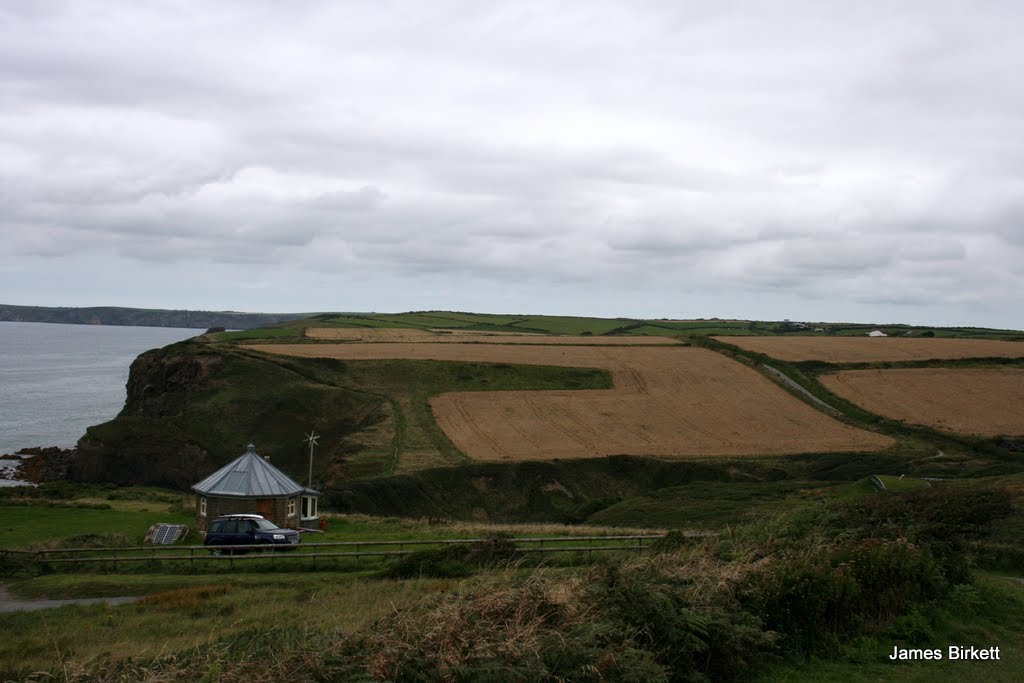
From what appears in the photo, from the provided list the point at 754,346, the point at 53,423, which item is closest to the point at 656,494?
the point at 754,346

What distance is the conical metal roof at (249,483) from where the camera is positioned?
28016mm

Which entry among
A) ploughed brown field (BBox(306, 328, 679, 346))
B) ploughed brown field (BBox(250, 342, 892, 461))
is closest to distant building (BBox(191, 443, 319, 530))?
ploughed brown field (BBox(250, 342, 892, 461))

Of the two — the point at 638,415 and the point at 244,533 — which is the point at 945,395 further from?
the point at 244,533

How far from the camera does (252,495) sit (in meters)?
27.8

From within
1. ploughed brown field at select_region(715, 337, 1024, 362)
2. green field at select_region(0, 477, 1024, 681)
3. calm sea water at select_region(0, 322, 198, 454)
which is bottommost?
calm sea water at select_region(0, 322, 198, 454)

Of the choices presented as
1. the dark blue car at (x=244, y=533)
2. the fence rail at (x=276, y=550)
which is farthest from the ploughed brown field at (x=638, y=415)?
the fence rail at (x=276, y=550)

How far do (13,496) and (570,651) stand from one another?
3728 cm

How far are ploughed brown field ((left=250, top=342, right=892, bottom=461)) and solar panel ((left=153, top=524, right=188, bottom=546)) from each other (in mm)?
20597

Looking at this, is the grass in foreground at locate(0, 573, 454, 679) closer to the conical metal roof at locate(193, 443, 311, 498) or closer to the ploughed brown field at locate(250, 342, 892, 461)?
the conical metal roof at locate(193, 443, 311, 498)

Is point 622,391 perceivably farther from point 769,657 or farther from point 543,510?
point 769,657

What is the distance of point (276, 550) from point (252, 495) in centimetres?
515

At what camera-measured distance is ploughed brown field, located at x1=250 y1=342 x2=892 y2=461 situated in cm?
4884

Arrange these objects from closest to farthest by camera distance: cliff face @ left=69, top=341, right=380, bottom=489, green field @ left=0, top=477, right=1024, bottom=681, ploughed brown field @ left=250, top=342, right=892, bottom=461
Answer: green field @ left=0, top=477, right=1024, bottom=681, ploughed brown field @ left=250, top=342, right=892, bottom=461, cliff face @ left=69, top=341, right=380, bottom=489

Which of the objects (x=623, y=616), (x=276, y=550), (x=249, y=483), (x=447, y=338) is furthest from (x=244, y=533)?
(x=447, y=338)
